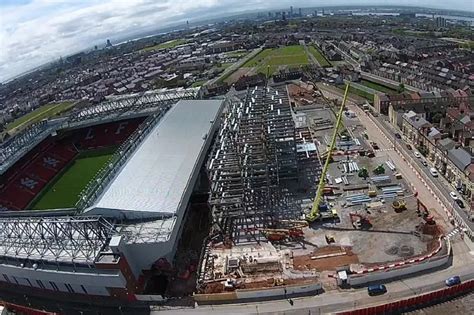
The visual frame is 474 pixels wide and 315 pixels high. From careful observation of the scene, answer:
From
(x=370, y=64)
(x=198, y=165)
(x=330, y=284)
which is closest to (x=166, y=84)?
(x=370, y=64)

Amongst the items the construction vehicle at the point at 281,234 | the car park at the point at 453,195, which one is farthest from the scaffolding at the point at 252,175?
the car park at the point at 453,195

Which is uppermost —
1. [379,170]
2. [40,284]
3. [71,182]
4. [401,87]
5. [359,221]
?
[379,170]

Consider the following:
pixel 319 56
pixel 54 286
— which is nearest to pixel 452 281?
pixel 54 286

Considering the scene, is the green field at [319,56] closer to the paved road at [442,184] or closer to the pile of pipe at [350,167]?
the paved road at [442,184]

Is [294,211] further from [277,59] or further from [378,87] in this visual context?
[277,59]

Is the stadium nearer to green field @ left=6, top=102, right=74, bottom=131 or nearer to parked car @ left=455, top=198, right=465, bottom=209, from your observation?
parked car @ left=455, top=198, right=465, bottom=209

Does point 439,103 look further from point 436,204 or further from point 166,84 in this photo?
point 166,84

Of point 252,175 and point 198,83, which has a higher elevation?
point 252,175
